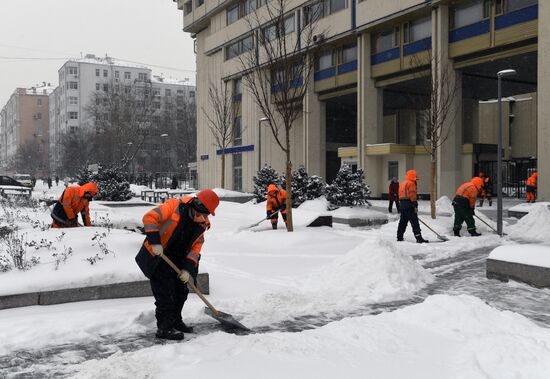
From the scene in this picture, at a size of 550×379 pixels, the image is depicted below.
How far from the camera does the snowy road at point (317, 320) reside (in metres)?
4.42

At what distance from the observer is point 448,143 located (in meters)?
26.0

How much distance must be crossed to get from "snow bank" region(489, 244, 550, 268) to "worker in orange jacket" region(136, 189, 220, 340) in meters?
5.15

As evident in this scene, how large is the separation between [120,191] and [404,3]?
57.3ft

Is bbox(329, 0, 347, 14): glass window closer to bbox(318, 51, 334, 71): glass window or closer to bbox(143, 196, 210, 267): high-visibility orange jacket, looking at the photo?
bbox(318, 51, 334, 71): glass window

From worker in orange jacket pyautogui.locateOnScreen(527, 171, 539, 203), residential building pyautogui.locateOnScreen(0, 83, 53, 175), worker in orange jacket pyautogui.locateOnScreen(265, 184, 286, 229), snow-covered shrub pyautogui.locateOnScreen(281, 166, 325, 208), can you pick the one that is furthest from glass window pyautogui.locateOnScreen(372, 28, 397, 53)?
residential building pyautogui.locateOnScreen(0, 83, 53, 175)

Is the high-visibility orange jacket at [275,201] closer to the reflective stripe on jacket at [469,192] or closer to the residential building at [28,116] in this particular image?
the reflective stripe on jacket at [469,192]

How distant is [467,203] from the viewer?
41.4 feet

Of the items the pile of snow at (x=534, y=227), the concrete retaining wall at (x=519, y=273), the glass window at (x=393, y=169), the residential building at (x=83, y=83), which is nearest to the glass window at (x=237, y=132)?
the glass window at (x=393, y=169)

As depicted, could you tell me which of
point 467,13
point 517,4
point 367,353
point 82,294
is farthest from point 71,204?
point 467,13

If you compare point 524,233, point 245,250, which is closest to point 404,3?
point 524,233

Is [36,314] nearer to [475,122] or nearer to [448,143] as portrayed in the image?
[448,143]

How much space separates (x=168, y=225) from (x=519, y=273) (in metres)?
5.51

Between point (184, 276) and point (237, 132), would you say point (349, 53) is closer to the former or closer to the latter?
point (237, 132)

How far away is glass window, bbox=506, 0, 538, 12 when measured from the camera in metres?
22.2
